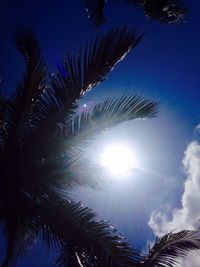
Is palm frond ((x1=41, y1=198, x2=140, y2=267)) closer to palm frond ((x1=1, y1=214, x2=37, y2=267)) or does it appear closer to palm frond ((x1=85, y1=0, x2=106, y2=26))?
palm frond ((x1=1, y1=214, x2=37, y2=267))

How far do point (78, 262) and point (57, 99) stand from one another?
3318 mm

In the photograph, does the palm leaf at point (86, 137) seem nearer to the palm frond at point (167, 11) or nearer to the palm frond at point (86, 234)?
the palm frond at point (86, 234)

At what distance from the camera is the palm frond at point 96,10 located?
9227 millimetres

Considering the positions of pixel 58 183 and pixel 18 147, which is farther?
pixel 58 183

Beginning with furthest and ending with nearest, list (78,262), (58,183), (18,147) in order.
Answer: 1. (58,183)
2. (18,147)
3. (78,262)

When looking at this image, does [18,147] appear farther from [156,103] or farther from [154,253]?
[154,253]

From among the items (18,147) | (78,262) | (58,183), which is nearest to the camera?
(78,262)

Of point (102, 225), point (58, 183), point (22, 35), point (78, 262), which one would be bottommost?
point (78, 262)

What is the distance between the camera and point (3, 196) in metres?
7.13

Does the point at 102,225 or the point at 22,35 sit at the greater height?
the point at 22,35

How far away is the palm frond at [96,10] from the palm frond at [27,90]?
2338 millimetres


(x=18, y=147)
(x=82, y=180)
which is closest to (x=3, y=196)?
(x=18, y=147)

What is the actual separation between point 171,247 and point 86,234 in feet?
7.63

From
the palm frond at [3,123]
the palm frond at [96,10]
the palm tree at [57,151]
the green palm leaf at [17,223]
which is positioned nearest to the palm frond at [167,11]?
the palm frond at [96,10]
